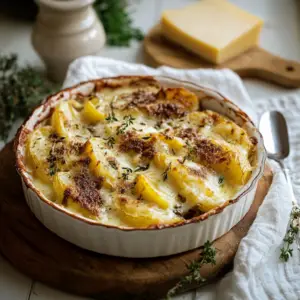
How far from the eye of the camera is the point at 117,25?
3.78 meters

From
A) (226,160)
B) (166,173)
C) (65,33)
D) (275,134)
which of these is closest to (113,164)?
(166,173)

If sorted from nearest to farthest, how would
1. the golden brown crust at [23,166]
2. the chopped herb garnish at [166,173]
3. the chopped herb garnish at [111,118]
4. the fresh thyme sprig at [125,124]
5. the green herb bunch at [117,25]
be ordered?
1. the golden brown crust at [23,166]
2. the chopped herb garnish at [166,173]
3. the fresh thyme sprig at [125,124]
4. the chopped herb garnish at [111,118]
5. the green herb bunch at [117,25]

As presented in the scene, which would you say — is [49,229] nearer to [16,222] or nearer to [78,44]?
[16,222]

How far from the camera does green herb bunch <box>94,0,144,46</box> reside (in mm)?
3746

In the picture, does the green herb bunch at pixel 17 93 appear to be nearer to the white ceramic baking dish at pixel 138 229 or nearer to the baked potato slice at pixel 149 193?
the white ceramic baking dish at pixel 138 229

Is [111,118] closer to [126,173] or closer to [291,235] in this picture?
[126,173]

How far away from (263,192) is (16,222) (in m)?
0.99

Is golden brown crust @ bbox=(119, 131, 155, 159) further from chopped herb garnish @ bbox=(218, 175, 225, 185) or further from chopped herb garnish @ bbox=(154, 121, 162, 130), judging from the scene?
chopped herb garnish @ bbox=(218, 175, 225, 185)

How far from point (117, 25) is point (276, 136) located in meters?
1.40

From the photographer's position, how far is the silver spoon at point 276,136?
2.76 meters

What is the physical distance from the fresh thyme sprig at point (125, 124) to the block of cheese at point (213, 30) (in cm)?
102

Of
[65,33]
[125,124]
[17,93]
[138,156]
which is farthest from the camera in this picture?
[65,33]

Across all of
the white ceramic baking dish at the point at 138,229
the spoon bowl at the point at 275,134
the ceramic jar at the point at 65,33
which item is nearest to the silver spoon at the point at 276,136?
the spoon bowl at the point at 275,134

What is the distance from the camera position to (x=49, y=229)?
2.31m
